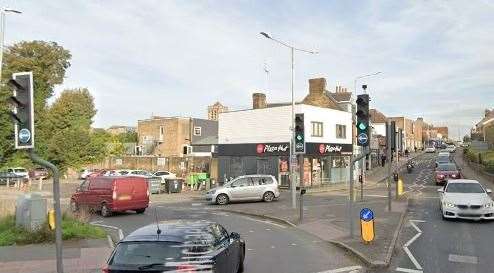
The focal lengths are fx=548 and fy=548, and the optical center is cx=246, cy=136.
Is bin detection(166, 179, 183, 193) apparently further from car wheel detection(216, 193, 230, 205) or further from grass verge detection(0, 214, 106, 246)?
grass verge detection(0, 214, 106, 246)

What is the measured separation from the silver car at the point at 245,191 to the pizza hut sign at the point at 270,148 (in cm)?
1236

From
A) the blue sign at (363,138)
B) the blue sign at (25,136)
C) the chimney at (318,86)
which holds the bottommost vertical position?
the blue sign at (25,136)

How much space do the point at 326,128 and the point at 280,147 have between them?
5002 mm

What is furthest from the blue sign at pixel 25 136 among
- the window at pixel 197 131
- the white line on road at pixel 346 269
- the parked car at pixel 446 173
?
the window at pixel 197 131

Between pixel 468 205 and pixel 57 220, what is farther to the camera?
pixel 468 205

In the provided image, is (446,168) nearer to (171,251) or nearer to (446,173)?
(446,173)

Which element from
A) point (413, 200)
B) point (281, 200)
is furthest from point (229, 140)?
point (413, 200)

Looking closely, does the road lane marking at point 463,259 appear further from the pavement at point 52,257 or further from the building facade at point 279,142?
the building facade at point 279,142

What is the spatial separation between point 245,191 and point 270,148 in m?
13.9

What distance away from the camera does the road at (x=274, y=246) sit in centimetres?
1228

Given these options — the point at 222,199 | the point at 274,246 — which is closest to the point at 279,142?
the point at 222,199

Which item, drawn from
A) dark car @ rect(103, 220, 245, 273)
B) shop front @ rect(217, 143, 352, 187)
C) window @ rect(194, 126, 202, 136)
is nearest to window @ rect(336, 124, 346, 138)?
shop front @ rect(217, 143, 352, 187)

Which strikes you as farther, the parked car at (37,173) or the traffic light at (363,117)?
the parked car at (37,173)

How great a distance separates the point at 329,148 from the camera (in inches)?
1805
